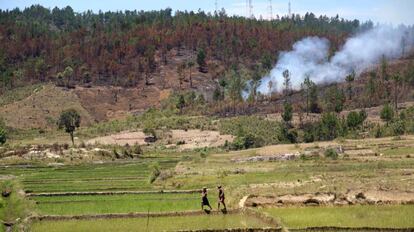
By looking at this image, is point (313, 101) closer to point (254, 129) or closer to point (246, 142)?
point (254, 129)

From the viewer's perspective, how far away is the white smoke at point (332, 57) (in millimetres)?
136250

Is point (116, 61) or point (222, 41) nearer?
point (116, 61)

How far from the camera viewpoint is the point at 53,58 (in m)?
145

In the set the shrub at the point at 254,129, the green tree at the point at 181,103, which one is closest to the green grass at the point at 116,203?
the shrub at the point at 254,129

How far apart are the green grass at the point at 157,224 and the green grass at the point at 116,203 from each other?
→ 87.7 inches

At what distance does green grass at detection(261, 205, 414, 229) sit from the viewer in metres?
27.1

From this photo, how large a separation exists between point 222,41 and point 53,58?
4236 cm

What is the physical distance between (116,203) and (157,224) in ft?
23.8

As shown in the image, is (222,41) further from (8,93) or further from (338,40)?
(8,93)

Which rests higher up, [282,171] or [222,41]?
[222,41]

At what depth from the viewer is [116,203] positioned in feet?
117

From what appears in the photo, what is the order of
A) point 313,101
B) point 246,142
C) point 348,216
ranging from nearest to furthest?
point 348,216
point 246,142
point 313,101

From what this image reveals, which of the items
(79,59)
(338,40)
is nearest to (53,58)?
(79,59)

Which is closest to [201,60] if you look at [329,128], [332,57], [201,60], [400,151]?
[201,60]
